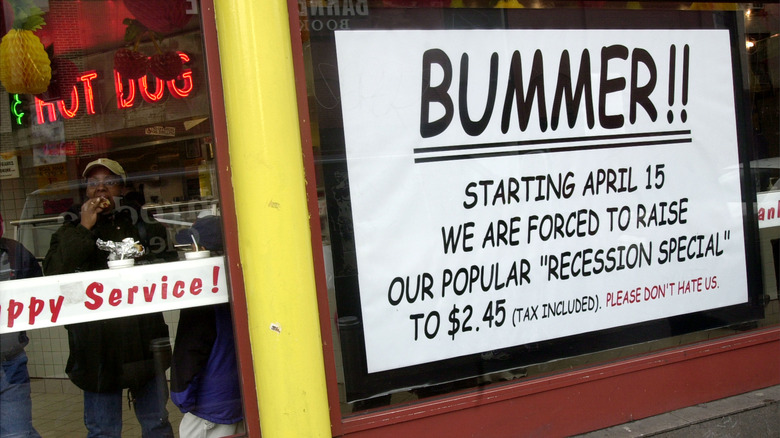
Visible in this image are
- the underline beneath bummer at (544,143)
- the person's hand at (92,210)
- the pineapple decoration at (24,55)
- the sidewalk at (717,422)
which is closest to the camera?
the pineapple decoration at (24,55)

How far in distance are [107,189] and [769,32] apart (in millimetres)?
3990

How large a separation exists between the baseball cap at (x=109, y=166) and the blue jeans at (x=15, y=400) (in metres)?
0.86

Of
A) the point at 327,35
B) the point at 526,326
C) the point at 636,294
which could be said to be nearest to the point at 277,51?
the point at 327,35

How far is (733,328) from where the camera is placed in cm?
376

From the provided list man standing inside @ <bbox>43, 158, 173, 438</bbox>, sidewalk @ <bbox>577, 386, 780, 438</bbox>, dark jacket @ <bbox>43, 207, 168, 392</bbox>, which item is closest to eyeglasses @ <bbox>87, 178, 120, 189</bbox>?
man standing inside @ <bbox>43, 158, 173, 438</bbox>

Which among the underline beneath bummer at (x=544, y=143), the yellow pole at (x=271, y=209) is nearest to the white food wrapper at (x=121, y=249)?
the yellow pole at (x=271, y=209)

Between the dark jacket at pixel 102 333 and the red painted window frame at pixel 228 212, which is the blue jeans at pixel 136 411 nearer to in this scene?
the dark jacket at pixel 102 333

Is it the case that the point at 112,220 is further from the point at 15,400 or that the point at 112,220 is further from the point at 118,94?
the point at 15,400

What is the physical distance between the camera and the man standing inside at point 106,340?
2.74 meters

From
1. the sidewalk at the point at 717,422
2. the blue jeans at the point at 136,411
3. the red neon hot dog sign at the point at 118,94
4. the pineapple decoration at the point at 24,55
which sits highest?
the pineapple decoration at the point at 24,55

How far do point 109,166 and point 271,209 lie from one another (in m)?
0.93

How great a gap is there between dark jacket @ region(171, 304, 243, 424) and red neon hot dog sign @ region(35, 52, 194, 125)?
3.44 feet

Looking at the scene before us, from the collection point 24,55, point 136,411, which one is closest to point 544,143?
point 136,411

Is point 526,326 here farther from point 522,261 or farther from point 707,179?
point 707,179
